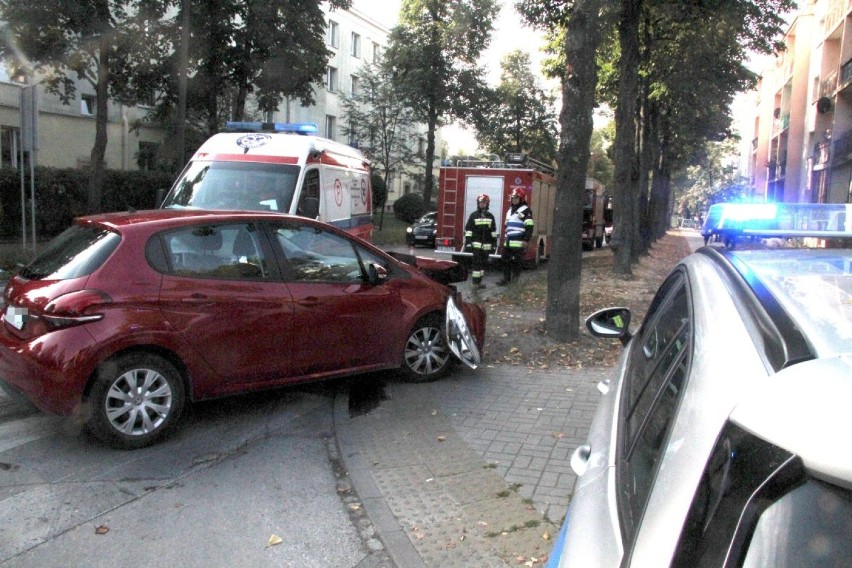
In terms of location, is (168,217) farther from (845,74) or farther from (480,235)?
(845,74)

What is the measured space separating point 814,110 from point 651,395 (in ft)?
138

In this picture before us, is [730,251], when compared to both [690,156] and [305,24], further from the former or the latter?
[690,156]

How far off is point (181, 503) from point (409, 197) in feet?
135

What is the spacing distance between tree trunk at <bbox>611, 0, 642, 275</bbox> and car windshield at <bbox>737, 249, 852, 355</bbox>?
1496 centimetres

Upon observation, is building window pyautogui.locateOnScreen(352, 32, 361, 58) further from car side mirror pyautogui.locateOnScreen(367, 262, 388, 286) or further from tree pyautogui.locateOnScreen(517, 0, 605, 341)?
car side mirror pyautogui.locateOnScreen(367, 262, 388, 286)

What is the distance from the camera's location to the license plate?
4.91 metres

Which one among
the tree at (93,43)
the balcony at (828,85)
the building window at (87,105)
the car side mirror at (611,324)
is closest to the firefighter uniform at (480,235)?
the car side mirror at (611,324)

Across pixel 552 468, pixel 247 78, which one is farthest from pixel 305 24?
pixel 552 468

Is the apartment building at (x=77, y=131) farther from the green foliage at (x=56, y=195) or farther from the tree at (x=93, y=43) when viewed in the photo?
the tree at (x=93, y=43)

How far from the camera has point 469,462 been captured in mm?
4906

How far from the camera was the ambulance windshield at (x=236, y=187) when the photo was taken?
1069 cm

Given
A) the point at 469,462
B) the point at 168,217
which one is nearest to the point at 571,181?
the point at 469,462

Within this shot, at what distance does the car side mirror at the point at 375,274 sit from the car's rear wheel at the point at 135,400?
1849mm

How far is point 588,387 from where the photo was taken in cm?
689
